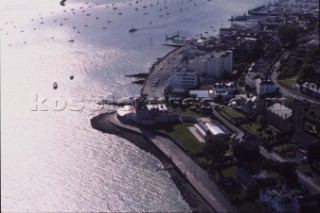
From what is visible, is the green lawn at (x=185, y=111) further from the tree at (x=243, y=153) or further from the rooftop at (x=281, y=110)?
the tree at (x=243, y=153)

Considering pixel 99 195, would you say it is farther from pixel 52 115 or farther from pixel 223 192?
pixel 52 115

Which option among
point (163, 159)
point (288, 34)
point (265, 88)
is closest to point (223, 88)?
point (265, 88)

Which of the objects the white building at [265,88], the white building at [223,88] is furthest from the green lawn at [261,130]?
the white building at [265,88]

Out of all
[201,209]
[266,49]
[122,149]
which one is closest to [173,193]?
[201,209]

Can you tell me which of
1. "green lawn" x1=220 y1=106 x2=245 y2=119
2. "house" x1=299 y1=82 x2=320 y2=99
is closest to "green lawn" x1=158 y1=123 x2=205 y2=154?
"green lawn" x1=220 y1=106 x2=245 y2=119

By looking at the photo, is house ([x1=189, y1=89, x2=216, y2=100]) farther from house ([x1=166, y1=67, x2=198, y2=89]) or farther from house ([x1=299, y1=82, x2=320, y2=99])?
house ([x1=299, y1=82, x2=320, y2=99])

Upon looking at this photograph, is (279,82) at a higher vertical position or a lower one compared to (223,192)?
higher
